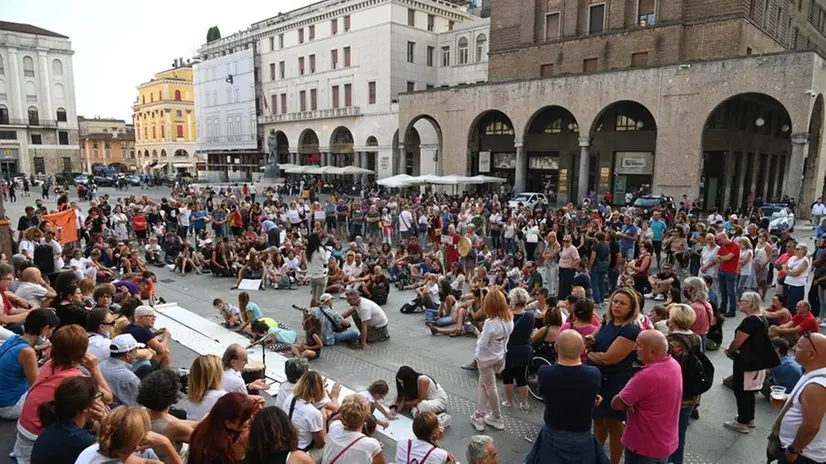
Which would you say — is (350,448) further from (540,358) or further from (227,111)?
(227,111)

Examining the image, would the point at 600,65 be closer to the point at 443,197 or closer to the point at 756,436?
the point at 443,197

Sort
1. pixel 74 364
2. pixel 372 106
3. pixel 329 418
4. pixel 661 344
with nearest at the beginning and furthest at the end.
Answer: pixel 661 344 → pixel 74 364 → pixel 329 418 → pixel 372 106

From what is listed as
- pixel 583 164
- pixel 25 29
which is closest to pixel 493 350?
pixel 583 164

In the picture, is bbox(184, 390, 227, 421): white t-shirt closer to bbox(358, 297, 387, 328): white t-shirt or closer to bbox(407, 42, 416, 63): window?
bbox(358, 297, 387, 328): white t-shirt

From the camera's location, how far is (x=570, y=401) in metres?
3.83

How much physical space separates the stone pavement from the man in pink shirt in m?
1.49

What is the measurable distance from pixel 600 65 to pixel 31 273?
3208cm

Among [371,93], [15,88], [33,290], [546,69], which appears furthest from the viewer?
[15,88]

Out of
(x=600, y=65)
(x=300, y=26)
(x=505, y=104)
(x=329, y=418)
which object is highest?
(x=300, y=26)

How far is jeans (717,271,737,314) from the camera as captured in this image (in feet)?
33.0

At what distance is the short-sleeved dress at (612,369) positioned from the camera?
4785mm

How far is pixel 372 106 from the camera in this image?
45344 millimetres

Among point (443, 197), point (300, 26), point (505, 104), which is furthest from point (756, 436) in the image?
point (300, 26)

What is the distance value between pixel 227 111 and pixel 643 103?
4793cm
